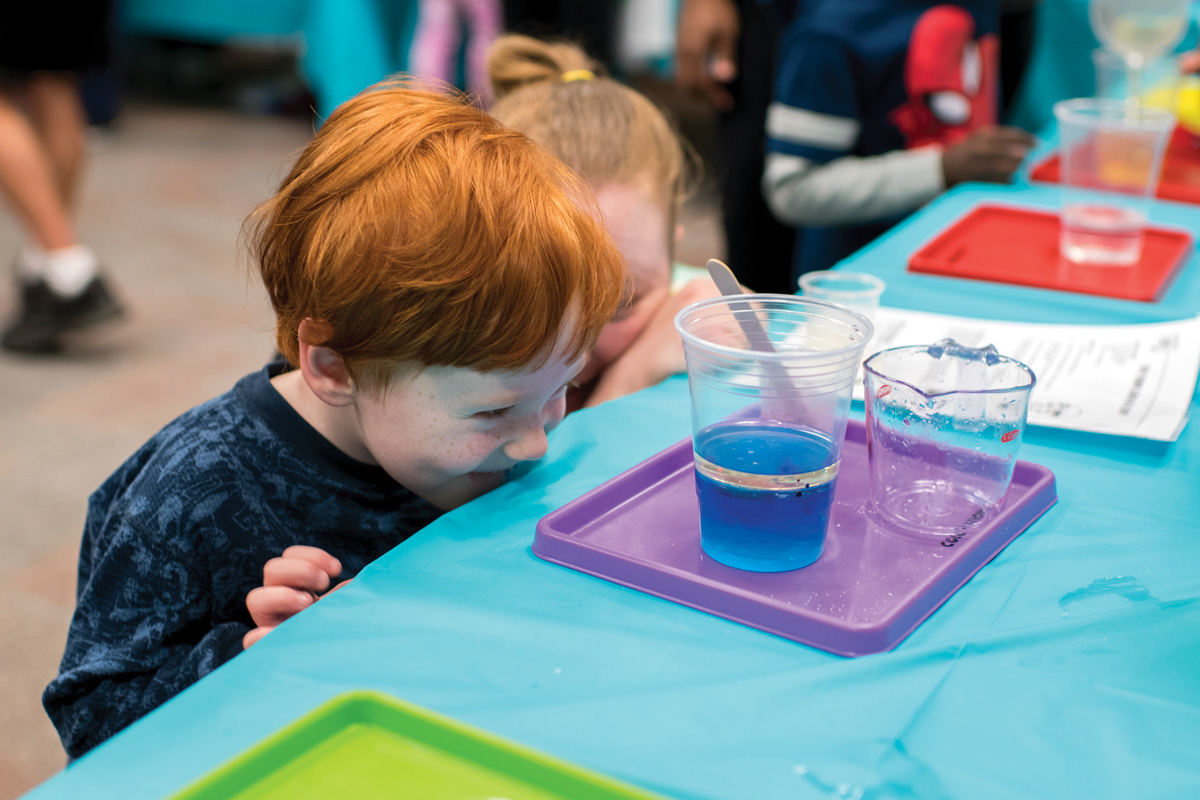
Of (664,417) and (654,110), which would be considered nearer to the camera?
(664,417)

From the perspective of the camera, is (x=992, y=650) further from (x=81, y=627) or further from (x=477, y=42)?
(x=477, y=42)

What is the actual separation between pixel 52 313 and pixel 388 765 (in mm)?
2603

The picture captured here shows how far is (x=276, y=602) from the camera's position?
68 centimetres

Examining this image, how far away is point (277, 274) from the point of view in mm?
736

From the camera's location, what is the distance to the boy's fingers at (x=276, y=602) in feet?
2.23

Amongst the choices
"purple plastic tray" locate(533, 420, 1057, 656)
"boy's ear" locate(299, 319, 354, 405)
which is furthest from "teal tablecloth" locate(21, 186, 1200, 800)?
"boy's ear" locate(299, 319, 354, 405)

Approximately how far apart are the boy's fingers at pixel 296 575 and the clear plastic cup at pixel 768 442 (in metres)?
0.25

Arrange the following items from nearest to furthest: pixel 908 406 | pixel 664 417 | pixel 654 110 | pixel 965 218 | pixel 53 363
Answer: pixel 908 406, pixel 664 417, pixel 654 110, pixel 965 218, pixel 53 363

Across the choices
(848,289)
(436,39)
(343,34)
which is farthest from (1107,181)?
(343,34)

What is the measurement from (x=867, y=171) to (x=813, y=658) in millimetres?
1304

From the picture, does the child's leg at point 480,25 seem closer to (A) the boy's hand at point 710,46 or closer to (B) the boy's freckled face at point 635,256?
(A) the boy's hand at point 710,46

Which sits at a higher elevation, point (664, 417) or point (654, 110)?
point (654, 110)

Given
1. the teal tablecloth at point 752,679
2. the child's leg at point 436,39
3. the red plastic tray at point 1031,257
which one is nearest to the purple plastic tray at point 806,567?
the teal tablecloth at point 752,679

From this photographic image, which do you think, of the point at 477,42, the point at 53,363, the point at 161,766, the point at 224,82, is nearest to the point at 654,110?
the point at 161,766
